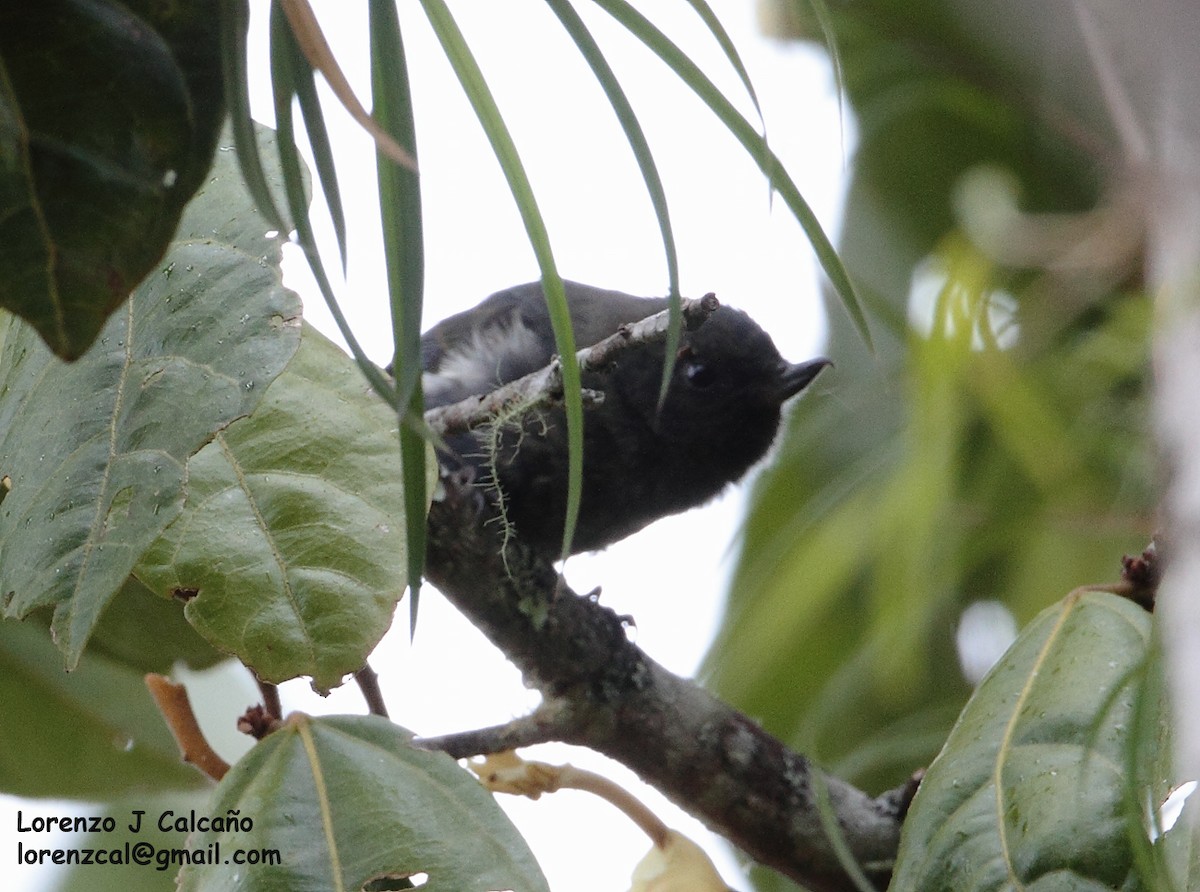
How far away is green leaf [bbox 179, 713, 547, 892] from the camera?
4.38ft

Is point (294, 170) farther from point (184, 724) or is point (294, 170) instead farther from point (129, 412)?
point (184, 724)

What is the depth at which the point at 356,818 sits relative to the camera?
4.59ft

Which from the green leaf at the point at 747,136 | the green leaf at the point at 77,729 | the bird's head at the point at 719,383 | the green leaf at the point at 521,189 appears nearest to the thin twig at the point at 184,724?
the green leaf at the point at 77,729

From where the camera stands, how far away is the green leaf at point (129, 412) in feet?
3.70

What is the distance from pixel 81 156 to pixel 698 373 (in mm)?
2115

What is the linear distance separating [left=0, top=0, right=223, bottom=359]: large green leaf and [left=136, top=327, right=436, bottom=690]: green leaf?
0.51 meters

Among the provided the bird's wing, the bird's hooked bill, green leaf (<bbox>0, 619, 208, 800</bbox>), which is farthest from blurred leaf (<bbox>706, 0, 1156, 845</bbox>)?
green leaf (<bbox>0, 619, 208, 800</bbox>)

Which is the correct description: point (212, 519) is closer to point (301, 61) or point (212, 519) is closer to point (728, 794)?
point (301, 61)

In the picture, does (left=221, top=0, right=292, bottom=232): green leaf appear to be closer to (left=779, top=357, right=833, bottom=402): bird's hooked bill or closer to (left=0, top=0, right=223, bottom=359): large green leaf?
(left=0, top=0, right=223, bottom=359): large green leaf

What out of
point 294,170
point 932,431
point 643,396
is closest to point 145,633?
point 294,170

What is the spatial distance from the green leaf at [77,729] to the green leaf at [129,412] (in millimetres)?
765

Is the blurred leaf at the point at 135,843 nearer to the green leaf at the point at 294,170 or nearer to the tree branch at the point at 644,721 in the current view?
the tree branch at the point at 644,721

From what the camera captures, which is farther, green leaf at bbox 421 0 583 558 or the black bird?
the black bird

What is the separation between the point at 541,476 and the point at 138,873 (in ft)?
4.19
